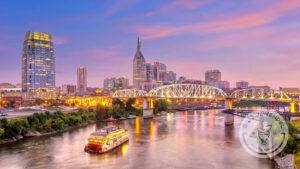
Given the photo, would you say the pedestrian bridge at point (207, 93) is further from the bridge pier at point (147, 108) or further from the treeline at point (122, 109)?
the treeline at point (122, 109)

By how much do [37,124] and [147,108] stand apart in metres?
47.3

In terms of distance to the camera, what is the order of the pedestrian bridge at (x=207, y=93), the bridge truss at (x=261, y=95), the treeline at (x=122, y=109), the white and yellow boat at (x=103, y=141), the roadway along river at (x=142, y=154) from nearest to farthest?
the roadway along river at (x=142, y=154) → the white and yellow boat at (x=103, y=141) → the treeline at (x=122, y=109) → the bridge truss at (x=261, y=95) → the pedestrian bridge at (x=207, y=93)

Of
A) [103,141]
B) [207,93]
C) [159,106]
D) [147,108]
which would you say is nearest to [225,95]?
[147,108]

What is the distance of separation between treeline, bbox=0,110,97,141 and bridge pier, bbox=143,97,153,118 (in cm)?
2619

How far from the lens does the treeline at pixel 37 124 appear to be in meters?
43.6

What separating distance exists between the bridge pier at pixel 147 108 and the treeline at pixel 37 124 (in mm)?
26194

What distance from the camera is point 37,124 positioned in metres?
50.7

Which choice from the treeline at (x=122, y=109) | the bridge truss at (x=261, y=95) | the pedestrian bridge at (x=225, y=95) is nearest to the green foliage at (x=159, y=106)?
the treeline at (x=122, y=109)

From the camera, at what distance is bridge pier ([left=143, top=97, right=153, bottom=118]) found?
90.4 m

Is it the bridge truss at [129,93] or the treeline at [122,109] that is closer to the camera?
the treeline at [122,109]

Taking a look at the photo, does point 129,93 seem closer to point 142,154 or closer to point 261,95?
point 261,95

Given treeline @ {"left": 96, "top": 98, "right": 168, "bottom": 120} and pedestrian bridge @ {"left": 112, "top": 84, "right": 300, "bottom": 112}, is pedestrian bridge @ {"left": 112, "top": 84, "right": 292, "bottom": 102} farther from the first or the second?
treeline @ {"left": 96, "top": 98, "right": 168, "bottom": 120}

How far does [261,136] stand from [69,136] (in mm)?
26539

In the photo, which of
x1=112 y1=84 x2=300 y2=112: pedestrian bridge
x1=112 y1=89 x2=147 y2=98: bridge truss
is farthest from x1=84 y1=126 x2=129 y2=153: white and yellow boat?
x1=112 y1=89 x2=147 y2=98: bridge truss
